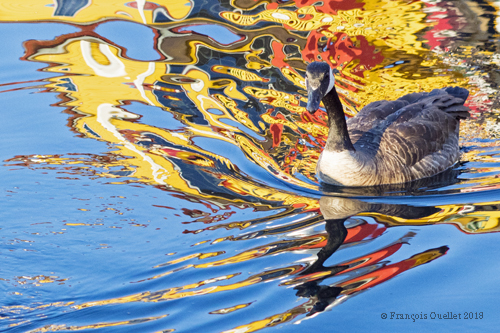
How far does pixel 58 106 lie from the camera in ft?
33.7

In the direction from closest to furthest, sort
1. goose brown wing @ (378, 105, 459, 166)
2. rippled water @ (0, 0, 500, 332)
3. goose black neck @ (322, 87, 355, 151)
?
rippled water @ (0, 0, 500, 332), goose black neck @ (322, 87, 355, 151), goose brown wing @ (378, 105, 459, 166)

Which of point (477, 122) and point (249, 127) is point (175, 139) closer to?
point (249, 127)

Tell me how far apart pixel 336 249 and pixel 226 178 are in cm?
239

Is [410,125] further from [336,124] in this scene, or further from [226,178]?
[226,178]

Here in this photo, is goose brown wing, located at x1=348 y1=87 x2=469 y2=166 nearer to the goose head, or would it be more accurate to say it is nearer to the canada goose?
the canada goose

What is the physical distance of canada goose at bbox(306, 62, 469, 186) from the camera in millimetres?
7902

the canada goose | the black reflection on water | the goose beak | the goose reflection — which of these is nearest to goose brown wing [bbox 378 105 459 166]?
the canada goose

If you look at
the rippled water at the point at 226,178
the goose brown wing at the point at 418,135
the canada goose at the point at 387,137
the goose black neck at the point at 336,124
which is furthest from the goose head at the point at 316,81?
the goose brown wing at the point at 418,135

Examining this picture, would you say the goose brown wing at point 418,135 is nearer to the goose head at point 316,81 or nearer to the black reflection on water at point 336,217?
the black reflection on water at point 336,217

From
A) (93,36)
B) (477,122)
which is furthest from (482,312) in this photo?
(93,36)

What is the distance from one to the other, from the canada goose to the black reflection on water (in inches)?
9.1

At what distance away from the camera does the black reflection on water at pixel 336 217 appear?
5307 millimetres

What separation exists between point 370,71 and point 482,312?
25.7ft

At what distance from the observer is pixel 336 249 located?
612 cm
